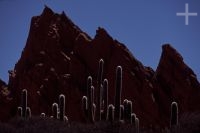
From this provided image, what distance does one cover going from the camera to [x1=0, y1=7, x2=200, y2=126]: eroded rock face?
2748 centimetres

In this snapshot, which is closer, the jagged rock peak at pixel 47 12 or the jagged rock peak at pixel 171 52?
the jagged rock peak at pixel 171 52

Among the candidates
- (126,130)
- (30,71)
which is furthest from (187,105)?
(126,130)

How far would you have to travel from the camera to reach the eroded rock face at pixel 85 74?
2748cm

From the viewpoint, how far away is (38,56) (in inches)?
1180

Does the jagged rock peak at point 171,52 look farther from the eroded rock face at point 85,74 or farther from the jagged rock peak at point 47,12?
the jagged rock peak at point 47,12

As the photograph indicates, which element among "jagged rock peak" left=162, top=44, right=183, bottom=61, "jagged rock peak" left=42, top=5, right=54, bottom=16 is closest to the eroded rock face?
"jagged rock peak" left=162, top=44, right=183, bottom=61

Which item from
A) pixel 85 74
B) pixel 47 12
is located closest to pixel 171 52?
pixel 85 74

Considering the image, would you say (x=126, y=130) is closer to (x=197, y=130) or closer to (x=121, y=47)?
(x=197, y=130)

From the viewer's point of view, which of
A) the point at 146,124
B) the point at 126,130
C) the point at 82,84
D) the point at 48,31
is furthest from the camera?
the point at 48,31

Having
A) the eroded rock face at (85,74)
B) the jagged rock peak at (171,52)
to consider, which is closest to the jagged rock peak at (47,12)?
the eroded rock face at (85,74)

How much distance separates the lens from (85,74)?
2955cm

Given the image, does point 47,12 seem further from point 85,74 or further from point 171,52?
point 171,52

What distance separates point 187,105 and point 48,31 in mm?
9676

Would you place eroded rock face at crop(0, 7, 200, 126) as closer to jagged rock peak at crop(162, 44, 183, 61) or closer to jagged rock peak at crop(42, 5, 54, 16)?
jagged rock peak at crop(162, 44, 183, 61)
